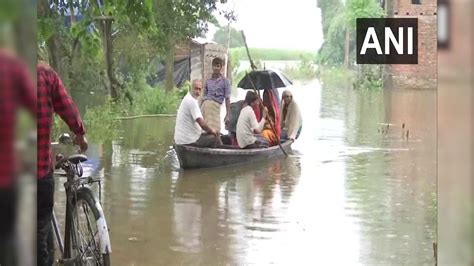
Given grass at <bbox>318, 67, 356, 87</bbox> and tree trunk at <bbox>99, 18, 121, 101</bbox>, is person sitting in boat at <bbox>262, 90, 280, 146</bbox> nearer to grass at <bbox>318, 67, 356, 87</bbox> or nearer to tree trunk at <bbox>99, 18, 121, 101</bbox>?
grass at <bbox>318, 67, 356, 87</bbox>

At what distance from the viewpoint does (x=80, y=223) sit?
300cm

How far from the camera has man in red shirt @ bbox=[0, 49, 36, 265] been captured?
171 centimetres

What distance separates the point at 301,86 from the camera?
3.00 meters

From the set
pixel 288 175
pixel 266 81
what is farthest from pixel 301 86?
pixel 288 175

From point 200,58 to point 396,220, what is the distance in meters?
1.10

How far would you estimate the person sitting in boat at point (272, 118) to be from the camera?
3.05m

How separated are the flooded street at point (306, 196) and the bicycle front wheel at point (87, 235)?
13 cm

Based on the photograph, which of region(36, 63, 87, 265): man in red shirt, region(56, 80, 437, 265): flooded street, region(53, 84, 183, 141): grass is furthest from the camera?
region(53, 84, 183, 141): grass

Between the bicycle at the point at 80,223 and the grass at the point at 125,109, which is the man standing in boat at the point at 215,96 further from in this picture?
the bicycle at the point at 80,223

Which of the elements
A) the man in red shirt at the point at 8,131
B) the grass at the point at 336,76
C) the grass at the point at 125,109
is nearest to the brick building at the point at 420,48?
the grass at the point at 336,76

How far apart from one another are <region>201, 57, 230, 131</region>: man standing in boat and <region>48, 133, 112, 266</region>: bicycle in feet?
1.82

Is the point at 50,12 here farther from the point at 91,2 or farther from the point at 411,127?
the point at 411,127

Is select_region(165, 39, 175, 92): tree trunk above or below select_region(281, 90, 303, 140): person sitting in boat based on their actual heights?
above

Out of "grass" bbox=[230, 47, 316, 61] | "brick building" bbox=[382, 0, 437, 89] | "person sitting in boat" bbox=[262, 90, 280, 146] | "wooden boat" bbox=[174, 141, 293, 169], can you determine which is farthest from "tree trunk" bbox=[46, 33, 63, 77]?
"brick building" bbox=[382, 0, 437, 89]
